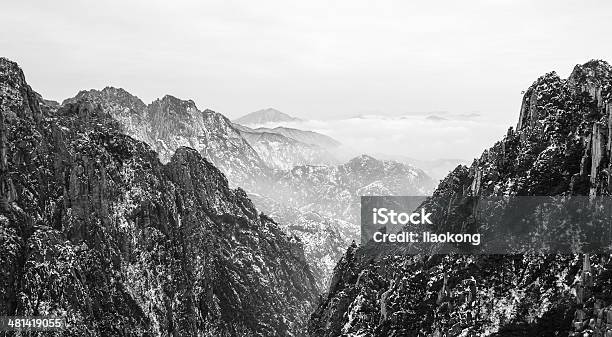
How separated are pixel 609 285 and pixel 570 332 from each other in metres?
16.2

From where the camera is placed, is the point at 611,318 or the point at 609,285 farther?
the point at 609,285

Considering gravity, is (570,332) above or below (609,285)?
below

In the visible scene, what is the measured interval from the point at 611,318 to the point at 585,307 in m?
15.5

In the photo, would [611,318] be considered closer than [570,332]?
Yes

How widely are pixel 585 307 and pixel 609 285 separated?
8.57m

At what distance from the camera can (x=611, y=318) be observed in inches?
7200

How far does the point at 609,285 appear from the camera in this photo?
196500mm

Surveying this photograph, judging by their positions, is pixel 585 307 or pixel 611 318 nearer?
pixel 611 318

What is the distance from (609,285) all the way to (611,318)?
15.7m

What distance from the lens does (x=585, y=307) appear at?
651ft

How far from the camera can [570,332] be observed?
7702 inches

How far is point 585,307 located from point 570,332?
832 cm
